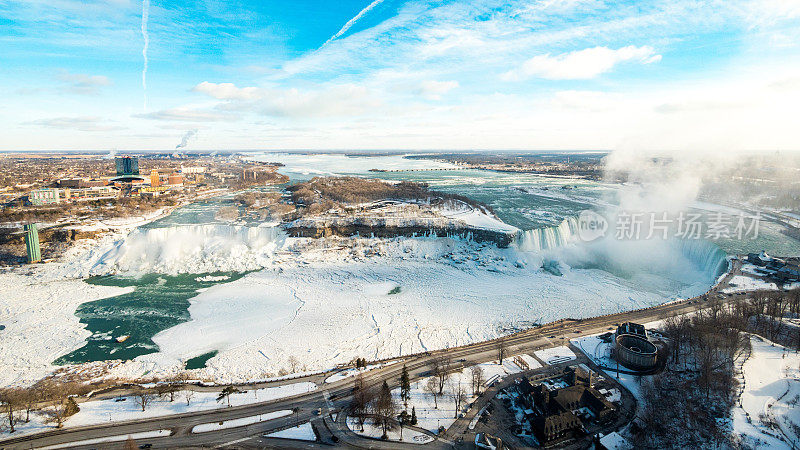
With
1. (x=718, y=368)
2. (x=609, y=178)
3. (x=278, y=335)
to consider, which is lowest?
(x=278, y=335)

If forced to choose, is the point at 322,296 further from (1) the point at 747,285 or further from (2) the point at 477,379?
(1) the point at 747,285

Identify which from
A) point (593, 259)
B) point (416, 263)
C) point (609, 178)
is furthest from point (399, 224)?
point (609, 178)

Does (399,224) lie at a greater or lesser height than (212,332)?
greater

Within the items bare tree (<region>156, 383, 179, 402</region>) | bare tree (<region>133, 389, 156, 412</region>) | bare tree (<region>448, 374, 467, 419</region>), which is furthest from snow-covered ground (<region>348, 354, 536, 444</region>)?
bare tree (<region>133, 389, 156, 412</region>)

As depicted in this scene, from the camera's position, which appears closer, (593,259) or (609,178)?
(593,259)

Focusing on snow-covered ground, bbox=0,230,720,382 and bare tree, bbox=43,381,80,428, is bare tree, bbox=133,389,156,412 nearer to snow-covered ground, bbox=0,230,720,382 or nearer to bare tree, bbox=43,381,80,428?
bare tree, bbox=43,381,80,428

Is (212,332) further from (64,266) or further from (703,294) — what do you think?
(703,294)
